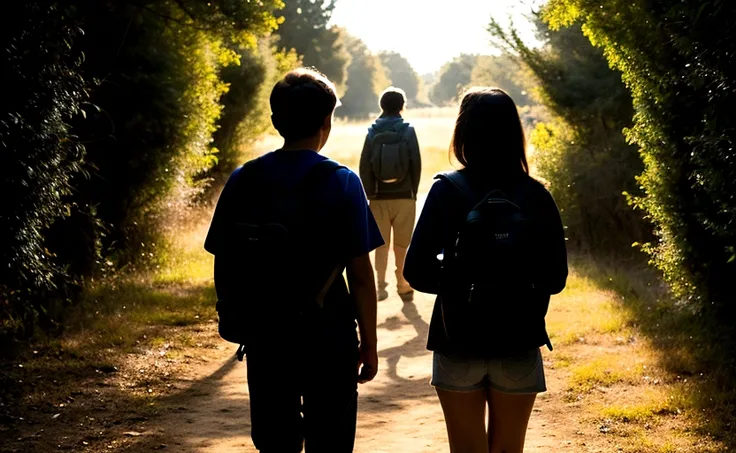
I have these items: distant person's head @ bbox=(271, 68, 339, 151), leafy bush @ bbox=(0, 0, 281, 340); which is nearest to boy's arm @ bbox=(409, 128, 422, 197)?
leafy bush @ bbox=(0, 0, 281, 340)

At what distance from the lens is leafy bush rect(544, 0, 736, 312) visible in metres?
6.04

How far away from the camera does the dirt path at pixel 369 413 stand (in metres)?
5.95

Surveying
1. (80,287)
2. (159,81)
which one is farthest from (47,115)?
(159,81)

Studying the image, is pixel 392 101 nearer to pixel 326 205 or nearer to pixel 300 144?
pixel 300 144

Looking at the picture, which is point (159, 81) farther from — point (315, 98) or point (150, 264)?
point (315, 98)

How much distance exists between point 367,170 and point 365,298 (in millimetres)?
6701

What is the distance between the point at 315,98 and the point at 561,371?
501 centimetres

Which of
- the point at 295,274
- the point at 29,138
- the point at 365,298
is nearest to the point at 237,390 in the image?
the point at 29,138

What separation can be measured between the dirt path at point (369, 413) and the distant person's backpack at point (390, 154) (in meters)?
2.01

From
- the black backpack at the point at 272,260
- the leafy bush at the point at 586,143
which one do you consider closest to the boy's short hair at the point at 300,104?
the black backpack at the point at 272,260

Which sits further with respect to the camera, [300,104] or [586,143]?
[586,143]

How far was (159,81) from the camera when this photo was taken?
1139cm

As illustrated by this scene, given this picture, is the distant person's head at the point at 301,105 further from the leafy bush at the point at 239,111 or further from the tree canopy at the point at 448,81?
the tree canopy at the point at 448,81

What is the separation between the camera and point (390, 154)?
995cm
